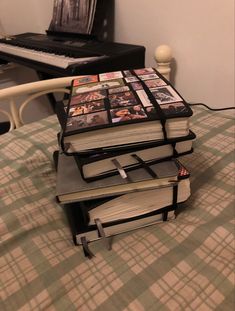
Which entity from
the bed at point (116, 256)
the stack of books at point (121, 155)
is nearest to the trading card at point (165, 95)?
the stack of books at point (121, 155)

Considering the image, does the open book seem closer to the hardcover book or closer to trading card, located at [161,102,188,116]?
the hardcover book

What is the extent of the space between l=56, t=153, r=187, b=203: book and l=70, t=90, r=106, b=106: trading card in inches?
5.4

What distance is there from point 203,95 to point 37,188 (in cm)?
86

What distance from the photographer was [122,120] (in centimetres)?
44

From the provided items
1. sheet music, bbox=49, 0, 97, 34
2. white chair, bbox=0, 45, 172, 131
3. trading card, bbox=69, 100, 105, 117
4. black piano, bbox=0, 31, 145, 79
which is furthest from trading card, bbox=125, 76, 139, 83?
sheet music, bbox=49, 0, 97, 34

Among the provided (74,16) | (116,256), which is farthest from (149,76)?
(74,16)

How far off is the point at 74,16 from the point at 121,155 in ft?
4.02

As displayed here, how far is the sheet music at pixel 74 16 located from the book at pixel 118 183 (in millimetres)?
1095

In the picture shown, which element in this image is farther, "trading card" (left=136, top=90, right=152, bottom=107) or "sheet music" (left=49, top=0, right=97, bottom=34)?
"sheet music" (left=49, top=0, right=97, bottom=34)

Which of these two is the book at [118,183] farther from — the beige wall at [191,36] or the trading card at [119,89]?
the beige wall at [191,36]

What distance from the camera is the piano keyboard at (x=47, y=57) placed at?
43.2 inches

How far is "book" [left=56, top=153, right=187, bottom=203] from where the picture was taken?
0.47m

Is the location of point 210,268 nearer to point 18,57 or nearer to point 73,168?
point 73,168

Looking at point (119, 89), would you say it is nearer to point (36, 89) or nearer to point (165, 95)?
point (165, 95)
